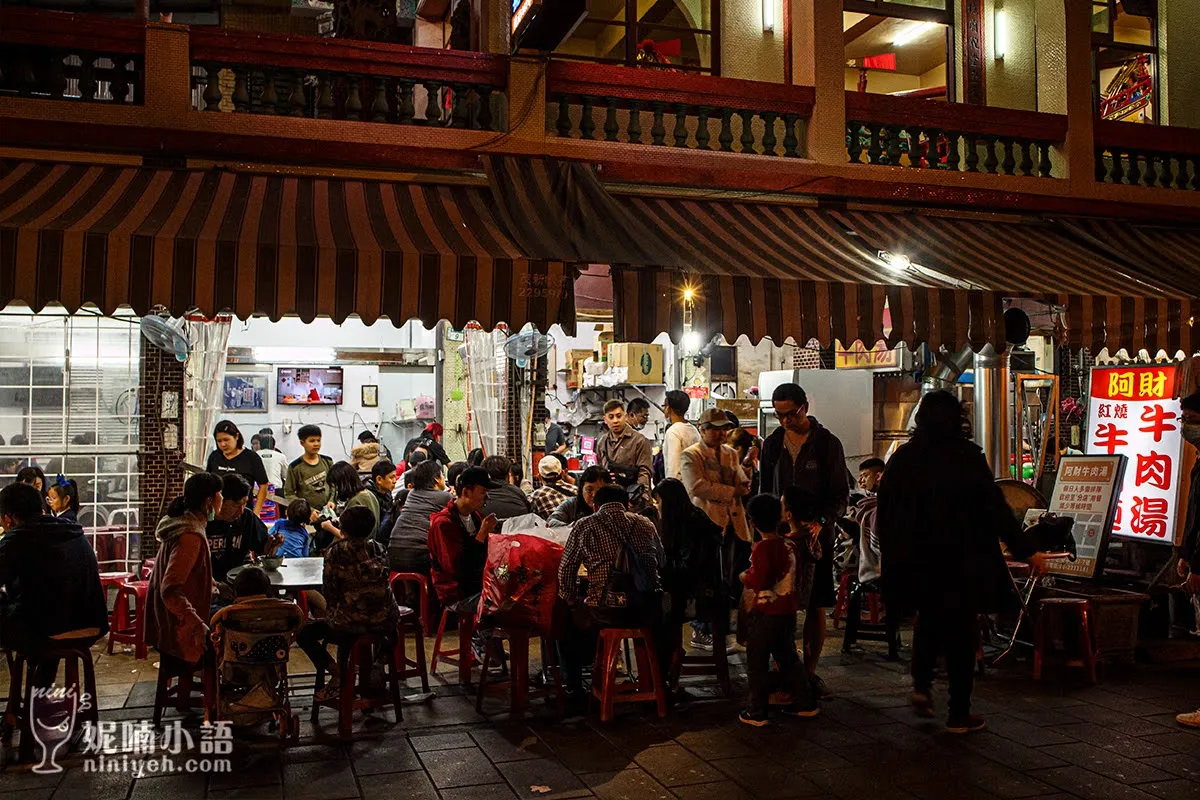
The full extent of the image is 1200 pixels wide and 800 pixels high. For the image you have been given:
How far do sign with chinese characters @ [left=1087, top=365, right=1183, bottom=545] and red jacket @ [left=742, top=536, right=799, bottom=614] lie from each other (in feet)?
15.2

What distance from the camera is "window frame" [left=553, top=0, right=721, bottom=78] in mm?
10289

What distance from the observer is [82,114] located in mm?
7703

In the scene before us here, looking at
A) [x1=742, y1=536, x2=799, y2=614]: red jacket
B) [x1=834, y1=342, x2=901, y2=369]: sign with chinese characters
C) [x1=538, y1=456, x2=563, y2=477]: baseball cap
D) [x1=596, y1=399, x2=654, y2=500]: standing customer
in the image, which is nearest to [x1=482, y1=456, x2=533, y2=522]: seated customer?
[x1=538, y1=456, x2=563, y2=477]: baseball cap

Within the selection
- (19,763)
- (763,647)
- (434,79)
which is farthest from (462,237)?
(19,763)

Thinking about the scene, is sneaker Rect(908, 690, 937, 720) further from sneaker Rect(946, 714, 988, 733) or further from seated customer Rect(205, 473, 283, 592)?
seated customer Rect(205, 473, 283, 592)

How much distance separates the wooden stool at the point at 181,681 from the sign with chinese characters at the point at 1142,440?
8101 millimetres

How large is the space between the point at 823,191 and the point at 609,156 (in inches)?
87.3

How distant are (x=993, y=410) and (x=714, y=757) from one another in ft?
21.4

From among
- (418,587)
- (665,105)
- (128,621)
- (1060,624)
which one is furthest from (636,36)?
(128,621)

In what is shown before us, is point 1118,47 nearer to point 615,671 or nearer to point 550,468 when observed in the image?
point 550,468

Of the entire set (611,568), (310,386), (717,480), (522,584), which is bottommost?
(522,584)

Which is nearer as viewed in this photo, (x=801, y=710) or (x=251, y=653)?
(x=251, y=653)

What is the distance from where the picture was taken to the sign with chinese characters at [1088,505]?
860cm

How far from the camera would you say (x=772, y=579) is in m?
6.43
